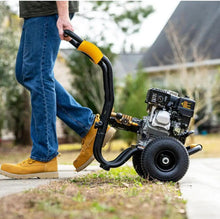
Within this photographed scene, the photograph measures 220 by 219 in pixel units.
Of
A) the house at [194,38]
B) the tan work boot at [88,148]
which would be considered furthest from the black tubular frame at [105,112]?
the house at [194,38]

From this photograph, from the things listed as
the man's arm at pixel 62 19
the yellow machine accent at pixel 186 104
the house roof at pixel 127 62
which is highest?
the man's arm at pixel 62 19

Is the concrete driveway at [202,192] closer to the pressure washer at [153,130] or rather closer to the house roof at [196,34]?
the pressure washer at [153,130]

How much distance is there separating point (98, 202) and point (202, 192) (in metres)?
0.82

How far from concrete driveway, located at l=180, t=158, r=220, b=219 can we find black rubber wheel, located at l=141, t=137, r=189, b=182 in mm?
108

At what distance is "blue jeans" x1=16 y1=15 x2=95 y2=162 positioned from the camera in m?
2.89

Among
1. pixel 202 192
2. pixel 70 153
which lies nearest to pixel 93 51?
pixel 202 192

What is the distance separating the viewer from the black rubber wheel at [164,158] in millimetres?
2732

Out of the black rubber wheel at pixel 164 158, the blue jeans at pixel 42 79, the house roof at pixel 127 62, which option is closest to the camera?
the black rubber wheel at pixel 164 158

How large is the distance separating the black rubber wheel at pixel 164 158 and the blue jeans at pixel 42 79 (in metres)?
0.50

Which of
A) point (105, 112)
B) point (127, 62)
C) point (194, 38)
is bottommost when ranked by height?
point (127, 62)

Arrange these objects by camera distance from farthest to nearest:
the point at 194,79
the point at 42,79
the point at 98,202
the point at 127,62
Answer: the point at 127,62 → the point at 194,79 → the point at 42,79 → the point at 98,202

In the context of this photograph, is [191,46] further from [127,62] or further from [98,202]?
[98,202]

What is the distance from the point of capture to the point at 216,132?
60.2 ft

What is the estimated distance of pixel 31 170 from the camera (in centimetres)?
297
